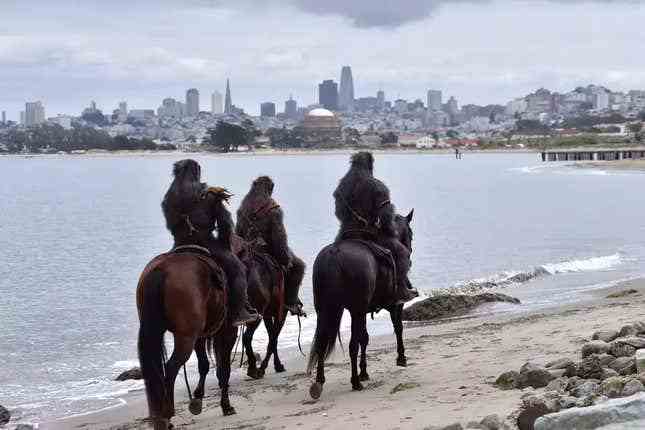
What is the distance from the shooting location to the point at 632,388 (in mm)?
7859

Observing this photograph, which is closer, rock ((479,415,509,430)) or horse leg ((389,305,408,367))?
rock ((479,415,509,430))

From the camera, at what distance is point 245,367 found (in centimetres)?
1447

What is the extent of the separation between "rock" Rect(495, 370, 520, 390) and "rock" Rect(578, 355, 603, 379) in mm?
698

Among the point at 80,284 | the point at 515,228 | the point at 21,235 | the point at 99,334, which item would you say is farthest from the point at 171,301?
the point at 21,235

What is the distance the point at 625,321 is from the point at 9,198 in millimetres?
91105

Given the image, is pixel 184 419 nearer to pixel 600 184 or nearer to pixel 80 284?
pixel 80 284

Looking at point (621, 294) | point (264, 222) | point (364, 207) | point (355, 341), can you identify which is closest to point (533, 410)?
point (355, 341)

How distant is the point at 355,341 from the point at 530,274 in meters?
16.2

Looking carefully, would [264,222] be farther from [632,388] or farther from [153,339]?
[632,388]

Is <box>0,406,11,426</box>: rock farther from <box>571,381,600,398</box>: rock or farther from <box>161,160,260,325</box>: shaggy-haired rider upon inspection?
<box>571,381,600,398</box>: rock

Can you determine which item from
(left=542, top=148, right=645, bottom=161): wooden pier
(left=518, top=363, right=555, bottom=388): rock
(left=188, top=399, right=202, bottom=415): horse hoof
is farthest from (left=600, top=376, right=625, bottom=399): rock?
(left=542, top=148, right=645, bottom=161): wooden pier

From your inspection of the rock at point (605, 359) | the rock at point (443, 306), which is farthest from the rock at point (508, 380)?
the rock at point (443, 306)

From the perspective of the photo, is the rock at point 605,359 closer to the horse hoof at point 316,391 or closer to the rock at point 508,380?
the rock at point 508,380

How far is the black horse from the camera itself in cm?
1127
